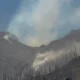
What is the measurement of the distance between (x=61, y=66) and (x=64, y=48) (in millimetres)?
628

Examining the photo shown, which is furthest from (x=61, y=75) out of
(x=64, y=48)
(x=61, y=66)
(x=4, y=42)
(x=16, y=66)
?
(x=4, y=42)

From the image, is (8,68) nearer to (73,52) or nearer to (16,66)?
(16,66)

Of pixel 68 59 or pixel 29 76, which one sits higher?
pixel 68 59

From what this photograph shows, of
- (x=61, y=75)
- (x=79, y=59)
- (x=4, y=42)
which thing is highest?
(x=4, y=42)

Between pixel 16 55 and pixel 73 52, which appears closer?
pixel 16 55

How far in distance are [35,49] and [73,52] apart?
138 centimetres

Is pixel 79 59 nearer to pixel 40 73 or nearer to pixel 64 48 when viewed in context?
pixel 64 48

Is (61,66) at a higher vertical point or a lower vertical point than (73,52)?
lower

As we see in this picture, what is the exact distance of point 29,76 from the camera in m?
7.51

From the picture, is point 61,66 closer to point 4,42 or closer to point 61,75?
point 61,75

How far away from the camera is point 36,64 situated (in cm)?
737

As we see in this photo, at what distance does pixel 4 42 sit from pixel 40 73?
5.08 feet

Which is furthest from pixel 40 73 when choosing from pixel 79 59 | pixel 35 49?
pixel 79 59

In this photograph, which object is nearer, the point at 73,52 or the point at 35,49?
the point at 35,49
